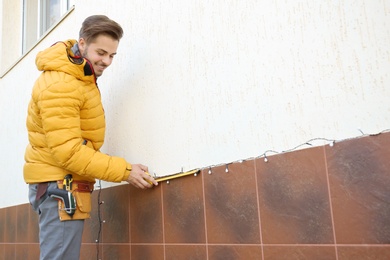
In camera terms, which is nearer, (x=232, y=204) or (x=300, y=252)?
(x=300, y=252)

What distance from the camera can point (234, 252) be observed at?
4.73ft

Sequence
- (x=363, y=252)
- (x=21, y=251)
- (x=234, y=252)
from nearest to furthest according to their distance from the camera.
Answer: (x=363, y=252) → (x=234, y=252) → (x=21, y=251)

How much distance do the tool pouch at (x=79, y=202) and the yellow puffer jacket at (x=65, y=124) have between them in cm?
4

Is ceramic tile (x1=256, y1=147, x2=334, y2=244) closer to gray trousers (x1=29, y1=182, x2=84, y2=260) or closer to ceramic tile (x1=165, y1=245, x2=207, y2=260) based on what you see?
ceramic tile (x1=165, y1=245, x2=207, y2=260)

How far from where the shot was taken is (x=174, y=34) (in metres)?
1.87

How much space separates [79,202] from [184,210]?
43 cm

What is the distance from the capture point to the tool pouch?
5.38 feet

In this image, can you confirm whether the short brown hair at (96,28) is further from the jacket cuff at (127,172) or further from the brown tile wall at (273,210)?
the brown tile wall at (273,210)

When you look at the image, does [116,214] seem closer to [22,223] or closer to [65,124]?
[65,124]

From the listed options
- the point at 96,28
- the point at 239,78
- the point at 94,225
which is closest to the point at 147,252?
the point at 94,225

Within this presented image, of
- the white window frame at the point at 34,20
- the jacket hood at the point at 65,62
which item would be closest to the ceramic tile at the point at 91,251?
the jacket hood at the point at 65,62

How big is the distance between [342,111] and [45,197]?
1.20m

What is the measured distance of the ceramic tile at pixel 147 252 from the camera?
5.82ft

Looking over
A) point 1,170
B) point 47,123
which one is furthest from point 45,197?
point 1,170
